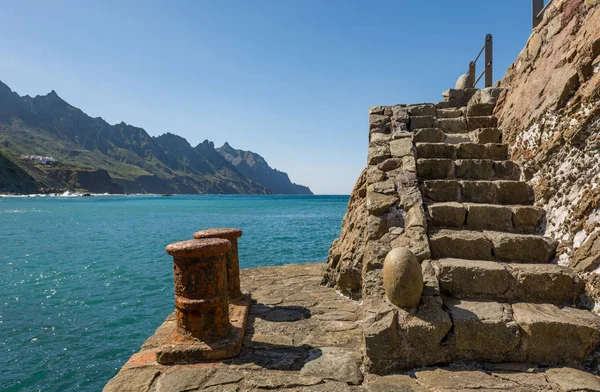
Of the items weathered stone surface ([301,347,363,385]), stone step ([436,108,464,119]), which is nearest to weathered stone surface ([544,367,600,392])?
weathered stone surface ([301,347,363,385])

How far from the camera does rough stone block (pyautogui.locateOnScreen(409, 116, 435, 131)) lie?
7.07m

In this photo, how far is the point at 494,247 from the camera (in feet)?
13.8

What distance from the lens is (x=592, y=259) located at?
3.58 metres

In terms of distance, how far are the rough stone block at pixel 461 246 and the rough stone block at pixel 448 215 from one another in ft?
1.18

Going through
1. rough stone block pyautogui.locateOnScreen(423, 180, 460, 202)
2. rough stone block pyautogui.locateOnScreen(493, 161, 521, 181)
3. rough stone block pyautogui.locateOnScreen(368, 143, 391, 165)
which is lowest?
rough stone block pyautogui.locateOnScreen(423, 180, 460, 202)

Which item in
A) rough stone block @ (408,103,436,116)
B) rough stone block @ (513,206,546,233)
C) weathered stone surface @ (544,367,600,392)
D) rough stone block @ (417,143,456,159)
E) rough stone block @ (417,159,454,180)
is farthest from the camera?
rough stone block @ (408,103,436,116)

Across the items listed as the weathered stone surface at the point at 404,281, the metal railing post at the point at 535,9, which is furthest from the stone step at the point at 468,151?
the metal railing post at the point at 535,9

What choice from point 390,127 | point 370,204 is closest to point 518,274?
point 370,204

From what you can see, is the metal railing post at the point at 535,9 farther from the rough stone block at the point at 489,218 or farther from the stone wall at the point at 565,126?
the rough stone block at the point at 489,218

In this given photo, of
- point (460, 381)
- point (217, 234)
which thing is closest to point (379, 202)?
point (217, 234)

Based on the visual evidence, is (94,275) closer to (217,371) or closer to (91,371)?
(91,371)

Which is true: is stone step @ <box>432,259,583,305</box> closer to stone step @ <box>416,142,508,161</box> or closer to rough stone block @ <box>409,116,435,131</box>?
stone step @ <box>416,142,508,161</box>

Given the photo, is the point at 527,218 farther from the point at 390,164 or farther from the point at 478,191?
the point at 390,164

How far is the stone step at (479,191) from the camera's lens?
495 cm
